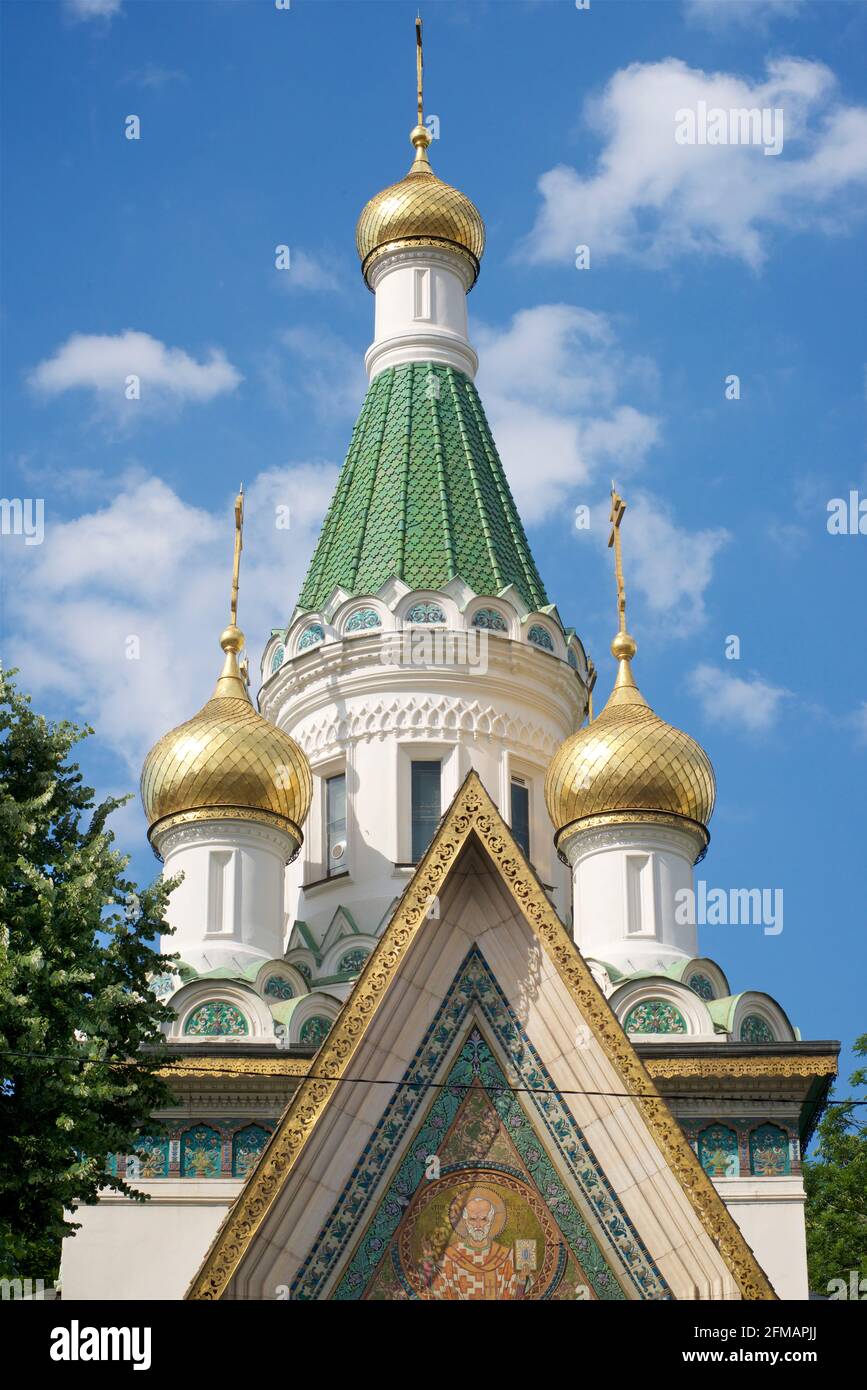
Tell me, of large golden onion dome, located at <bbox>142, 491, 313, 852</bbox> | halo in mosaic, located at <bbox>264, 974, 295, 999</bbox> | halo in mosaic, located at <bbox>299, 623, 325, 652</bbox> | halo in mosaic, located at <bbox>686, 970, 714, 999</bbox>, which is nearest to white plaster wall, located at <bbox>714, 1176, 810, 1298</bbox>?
halo in mosaic, located at <bbox>686, 970, 714, 999</bbox>

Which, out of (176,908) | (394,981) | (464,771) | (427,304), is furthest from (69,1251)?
(427,304)

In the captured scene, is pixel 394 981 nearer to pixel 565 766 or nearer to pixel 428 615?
pixel 565 766

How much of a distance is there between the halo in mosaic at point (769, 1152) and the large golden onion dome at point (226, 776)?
4.68 metres

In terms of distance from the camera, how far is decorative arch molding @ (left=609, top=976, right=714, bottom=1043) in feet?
56.0

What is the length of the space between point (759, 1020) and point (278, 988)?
12.9 feet

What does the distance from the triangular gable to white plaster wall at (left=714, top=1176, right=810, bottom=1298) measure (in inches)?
147

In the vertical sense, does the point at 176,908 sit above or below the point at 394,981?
above

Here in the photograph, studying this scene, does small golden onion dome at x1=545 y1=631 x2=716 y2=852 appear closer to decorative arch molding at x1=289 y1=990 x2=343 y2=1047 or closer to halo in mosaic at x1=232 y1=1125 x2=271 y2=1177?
decorative arch molding at x1=289 y1=990 x2=343 y2=1047

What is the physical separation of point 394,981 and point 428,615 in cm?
754

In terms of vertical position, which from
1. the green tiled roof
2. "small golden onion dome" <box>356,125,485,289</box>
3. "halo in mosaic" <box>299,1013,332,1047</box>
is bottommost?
"halo in mosaic" <box>299,1013,332,1047</box>

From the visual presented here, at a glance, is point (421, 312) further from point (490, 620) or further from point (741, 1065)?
point (741, 1065)

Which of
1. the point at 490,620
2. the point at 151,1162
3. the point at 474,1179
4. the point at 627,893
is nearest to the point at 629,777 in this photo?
the point at 627,893

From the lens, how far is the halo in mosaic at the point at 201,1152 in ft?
51.2
